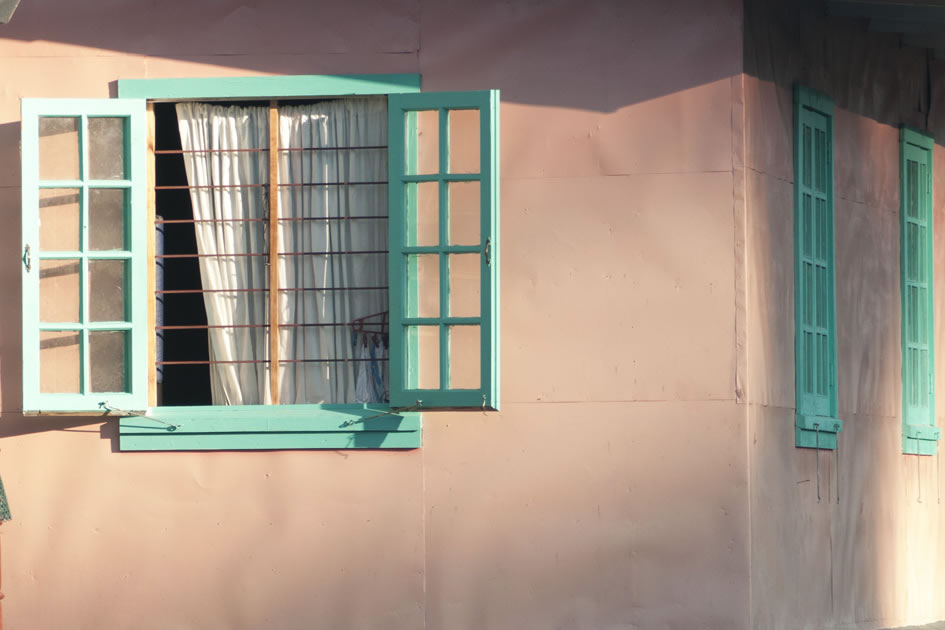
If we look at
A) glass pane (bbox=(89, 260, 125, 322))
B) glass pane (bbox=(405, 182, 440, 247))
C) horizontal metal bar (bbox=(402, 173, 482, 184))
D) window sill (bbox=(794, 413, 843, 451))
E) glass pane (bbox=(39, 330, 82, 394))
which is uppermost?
horizontal metal bar (bbox=(402, 173, 482, 184))

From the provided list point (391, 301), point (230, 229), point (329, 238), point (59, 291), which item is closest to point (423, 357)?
point (391, 301)

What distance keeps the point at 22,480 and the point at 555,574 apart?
8.06 ft

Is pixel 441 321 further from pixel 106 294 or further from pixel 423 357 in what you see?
pixel 106 294

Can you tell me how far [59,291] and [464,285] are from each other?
1.80 m

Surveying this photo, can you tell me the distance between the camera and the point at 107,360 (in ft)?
24.0

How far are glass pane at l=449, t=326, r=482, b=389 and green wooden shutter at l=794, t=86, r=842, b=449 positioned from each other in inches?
62.6

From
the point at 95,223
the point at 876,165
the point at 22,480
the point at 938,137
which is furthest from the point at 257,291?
the point at 938,137

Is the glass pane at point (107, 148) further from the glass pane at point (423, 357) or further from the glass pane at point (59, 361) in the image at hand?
the glass pane at point (423, 357)

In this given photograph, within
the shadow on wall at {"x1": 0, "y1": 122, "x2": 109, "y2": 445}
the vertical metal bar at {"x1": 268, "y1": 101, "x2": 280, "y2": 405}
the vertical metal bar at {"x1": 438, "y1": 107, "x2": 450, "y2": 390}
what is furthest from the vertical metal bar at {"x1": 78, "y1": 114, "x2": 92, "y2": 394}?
the vertical metal bar at {"x1": 438, "y1": 107, "x2": 450, "y2": 390}

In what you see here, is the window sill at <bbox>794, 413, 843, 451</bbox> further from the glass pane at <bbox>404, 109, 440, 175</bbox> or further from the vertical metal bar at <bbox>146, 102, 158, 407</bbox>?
the vertical metal bar at <bbox>146, 102, 158, 407</bbox>

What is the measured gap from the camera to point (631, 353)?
7363 millimetres

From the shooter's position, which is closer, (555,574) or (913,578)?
(555,574)

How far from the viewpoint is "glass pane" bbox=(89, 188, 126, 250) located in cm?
737

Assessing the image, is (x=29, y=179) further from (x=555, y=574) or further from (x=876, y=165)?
(x=876, y=165)
